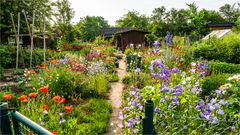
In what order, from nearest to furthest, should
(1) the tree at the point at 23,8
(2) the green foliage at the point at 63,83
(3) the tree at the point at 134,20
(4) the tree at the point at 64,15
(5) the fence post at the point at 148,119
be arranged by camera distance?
1. (5) the fence post at the point at 148,119
2. (2) the green foliage at the point at 63,83
3. (1) the tree at the point at 23,8
4. (4) the tree at the point at 64,15
5. (3) the tree at the point at 134,20

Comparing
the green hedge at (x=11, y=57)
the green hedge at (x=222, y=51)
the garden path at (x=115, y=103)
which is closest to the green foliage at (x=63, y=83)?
the garden path at (x=115, y=103)

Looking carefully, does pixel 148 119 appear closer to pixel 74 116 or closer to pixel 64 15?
pixel 74 116

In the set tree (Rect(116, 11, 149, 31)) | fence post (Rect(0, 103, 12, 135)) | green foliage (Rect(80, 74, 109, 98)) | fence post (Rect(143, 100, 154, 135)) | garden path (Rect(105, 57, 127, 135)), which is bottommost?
garden path (Rect(105, 57, 127, 135))

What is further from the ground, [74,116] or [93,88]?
[93,88]

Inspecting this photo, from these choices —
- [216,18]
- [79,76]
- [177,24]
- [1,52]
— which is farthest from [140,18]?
[79,76]

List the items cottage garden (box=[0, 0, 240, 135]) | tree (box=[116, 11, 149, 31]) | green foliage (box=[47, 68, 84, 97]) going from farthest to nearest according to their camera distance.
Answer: tree (box=[116, 11, 149, 31]), green foliage (box=[47, 68, 84, 97]), cottage garden (box=[0, 0, 240, 135])

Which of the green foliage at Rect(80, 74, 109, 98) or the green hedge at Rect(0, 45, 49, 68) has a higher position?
the green hedge at Rect(0, 45, 49, 68)

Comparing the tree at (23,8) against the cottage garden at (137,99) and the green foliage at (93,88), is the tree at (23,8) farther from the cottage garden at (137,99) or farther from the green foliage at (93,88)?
the green foliage at (93,88)

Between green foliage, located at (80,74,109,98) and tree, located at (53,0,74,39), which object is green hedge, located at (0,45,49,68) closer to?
green foliage, located at (80,74,109,98)

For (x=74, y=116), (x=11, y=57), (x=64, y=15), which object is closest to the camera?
(x=74, y=116)

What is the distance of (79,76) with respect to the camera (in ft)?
25.1

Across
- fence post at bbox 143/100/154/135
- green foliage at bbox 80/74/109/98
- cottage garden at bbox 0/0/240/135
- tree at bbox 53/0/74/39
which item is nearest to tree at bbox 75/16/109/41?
tree at bbox 53/0/74/39

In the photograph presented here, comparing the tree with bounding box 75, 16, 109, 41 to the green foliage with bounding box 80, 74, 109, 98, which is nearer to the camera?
the green foliage with bounding box 80, 74, 109, 98

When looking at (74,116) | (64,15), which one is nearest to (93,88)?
(74,116)
